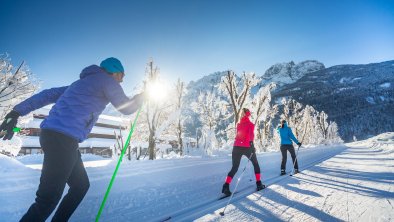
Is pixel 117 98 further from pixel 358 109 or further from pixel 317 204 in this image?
pixel 358 109

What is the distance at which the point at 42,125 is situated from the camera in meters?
2.44

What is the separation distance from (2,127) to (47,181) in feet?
2.15

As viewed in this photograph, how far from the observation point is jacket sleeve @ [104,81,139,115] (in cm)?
256

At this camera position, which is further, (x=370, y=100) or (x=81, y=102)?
(x=370, y=100)

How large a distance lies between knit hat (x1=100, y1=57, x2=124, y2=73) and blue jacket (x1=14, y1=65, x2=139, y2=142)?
8cm

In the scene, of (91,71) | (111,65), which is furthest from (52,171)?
(111,65)

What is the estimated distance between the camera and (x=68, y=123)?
2.39 metres

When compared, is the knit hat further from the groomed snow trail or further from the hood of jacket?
the groomed snow trail

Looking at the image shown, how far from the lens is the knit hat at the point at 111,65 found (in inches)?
107

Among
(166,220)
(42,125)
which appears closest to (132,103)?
(42,125)

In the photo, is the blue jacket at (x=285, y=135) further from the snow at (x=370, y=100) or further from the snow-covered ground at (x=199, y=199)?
the snow at (x=370, y=100)

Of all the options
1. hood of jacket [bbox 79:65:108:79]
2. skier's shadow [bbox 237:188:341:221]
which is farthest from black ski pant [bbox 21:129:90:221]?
skier's shadow [bbox 237:188:341:221]

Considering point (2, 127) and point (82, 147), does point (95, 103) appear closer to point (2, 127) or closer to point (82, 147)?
point (2, 127)

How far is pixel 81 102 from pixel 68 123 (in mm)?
216
